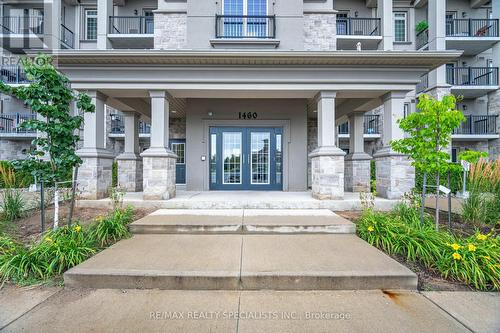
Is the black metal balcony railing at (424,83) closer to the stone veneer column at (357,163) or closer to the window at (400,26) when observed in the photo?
the window at (400,26)

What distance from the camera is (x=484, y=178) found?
5008 millimetres

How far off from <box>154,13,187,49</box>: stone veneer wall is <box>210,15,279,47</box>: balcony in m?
1.58

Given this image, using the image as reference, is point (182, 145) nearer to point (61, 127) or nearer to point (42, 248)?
point (61, 127)

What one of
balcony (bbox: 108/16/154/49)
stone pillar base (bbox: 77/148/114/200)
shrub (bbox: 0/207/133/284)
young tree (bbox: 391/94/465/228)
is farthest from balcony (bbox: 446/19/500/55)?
shrub (bbox: 0/207/133/284)

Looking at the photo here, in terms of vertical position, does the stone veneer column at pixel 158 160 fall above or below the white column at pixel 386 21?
below

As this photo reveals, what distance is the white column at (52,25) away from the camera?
13.2 m

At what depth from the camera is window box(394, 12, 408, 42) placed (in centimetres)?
1430

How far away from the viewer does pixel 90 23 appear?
14727mm

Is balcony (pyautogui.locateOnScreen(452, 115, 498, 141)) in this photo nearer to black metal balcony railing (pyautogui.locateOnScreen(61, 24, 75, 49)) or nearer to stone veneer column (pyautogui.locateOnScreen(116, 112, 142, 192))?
stone veneer column (pyautogui.locateOnScreen(116, 112, 142, 192))

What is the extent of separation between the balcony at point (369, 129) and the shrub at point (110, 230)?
1321 cm

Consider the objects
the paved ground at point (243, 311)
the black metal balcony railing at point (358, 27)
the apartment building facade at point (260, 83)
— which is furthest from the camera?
the black metal balcony railing at point (358, 27)

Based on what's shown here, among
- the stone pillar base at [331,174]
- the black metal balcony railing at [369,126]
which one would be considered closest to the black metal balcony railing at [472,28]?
the black metal balcony railing at [369,126]

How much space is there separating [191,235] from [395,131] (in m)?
6.22

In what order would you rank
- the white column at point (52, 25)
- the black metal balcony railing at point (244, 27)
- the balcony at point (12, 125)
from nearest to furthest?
the black metal balcony railing at point (244, 27) < the white column at point (52, 25) < the balcony at point (12, 125)
